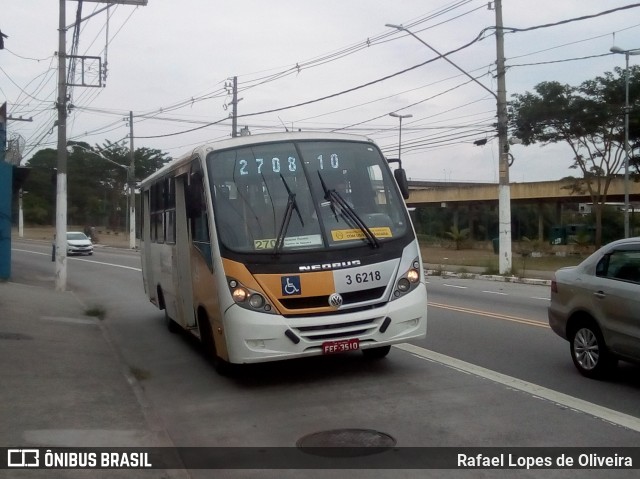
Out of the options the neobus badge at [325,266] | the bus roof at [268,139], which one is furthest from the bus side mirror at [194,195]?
the neobus badge at [325,266]

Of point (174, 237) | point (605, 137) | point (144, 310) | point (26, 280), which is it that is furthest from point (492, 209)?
point (174, 237)

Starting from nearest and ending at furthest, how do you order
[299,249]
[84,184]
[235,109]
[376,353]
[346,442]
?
[346,442] < [299,249] < [376,353] < [235,109] < [84,184]

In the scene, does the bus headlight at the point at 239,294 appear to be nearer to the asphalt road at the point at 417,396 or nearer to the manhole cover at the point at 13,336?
the asphalt road at the point at 417,396

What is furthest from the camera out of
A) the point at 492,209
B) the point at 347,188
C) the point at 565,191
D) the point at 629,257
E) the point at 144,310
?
the point at 492,209

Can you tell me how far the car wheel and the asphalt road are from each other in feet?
0.50

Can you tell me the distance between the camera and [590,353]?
871cm

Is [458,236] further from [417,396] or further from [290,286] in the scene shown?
[290,286]

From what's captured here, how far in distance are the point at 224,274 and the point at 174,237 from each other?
3.25 m

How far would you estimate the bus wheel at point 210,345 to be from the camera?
9459 millimetres

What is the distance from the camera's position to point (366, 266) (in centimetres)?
854

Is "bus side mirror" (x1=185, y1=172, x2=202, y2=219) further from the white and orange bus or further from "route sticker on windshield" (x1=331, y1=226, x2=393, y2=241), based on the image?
"route sticker on windshield" (x1=331, y1=226, x2=393, y2=241)

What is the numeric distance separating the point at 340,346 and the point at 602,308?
289 cm

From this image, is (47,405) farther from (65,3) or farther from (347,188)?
(65,3)

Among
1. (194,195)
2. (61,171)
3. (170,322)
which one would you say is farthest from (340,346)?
(61,171)
